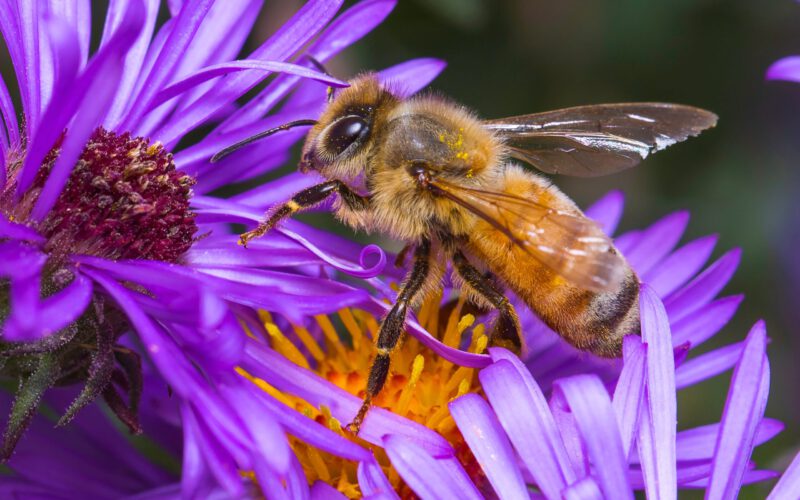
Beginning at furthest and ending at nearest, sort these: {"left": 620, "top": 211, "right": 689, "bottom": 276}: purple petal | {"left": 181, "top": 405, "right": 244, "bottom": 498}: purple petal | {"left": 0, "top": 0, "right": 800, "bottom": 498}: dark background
A: {"left": 0, "top": 0, "right": 800, "bottom": 498}: dark background, {"left": 620, "top": 211, "right": 689, "bottom": 276}: purple petal, {"left": 181, "top": 405, "right": 244, "bottom": 498}: purple petal

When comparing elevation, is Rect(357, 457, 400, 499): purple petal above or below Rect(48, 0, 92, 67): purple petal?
below

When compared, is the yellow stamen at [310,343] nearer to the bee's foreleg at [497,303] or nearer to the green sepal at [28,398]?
the bee's foreleg at [497,303]

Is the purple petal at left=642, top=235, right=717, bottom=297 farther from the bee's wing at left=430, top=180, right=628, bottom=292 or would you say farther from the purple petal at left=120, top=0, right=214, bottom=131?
the purple petal at left=120, top=0, right=214, bottom=131

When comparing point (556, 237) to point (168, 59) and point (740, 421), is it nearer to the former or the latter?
point (740, 421)

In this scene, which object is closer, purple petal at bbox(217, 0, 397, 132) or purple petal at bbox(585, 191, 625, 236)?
purple petal at bbox(217, 0, 397, 132)

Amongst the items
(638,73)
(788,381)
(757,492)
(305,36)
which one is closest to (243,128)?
(305,36)

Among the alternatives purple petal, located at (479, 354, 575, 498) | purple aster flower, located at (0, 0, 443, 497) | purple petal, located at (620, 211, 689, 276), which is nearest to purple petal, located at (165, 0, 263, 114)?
purple aster flower, located at (0, 0, 443, 497)

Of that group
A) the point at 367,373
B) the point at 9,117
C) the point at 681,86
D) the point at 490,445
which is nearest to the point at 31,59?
the point at 9,117

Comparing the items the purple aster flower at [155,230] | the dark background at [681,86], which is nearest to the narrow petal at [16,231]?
the purple aster flower at [155,230]
